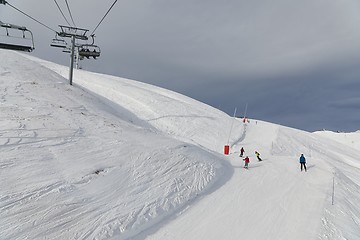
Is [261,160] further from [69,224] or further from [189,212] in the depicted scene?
[69,224]

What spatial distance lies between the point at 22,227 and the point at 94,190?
8.61 ft

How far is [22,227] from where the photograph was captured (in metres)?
7.09

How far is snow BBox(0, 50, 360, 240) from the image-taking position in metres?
8.07

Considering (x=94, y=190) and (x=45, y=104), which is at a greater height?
(x=45, y=104)

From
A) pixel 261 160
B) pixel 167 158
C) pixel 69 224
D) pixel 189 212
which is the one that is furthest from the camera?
pixel 261 160

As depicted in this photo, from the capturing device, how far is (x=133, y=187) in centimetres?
1040

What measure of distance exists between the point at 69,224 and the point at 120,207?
178 cm

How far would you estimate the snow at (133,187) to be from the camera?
8.07 meters

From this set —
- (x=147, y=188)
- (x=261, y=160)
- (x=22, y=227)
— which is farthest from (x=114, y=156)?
(x=261, y=160)

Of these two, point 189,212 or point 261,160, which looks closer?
point 189,212

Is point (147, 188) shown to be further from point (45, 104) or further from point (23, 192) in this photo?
point (45, 104)

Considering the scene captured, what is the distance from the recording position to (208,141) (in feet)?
87.8

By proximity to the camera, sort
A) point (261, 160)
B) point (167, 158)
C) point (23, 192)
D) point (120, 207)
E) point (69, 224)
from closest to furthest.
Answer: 1. point (69, 224)
2. point (23, 192)
3. point (120, 207)
4. point (167, 158)
5. point (261, 160)

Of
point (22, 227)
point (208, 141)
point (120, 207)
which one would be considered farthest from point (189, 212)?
point (208, 141)
